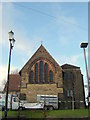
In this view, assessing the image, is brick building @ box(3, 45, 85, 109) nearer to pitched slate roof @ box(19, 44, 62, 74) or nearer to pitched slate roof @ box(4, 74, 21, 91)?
pitched slate roof @ box(19, 44, 62, 74)

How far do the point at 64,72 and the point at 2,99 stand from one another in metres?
17.3

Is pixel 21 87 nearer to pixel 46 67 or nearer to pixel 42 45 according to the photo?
pixel 46 67

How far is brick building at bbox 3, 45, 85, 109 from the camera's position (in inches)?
1395

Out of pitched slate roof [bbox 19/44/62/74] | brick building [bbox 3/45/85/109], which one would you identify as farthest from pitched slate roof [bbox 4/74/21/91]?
pitched slate roof [bbox 19/44/62/74]

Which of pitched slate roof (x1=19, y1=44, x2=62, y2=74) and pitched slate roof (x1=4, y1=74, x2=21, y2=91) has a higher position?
pitched slate roof (x1=19, y1=44, x2=62, y2=74)

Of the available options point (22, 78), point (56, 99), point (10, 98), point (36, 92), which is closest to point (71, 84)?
point (56, 99)

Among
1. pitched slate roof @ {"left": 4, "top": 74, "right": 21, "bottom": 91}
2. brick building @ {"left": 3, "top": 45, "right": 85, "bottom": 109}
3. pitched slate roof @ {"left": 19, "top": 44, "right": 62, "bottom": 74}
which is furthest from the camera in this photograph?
pitched slate roof @ {"left": 4, "top": 74, "right": 21, "bottom": 91}

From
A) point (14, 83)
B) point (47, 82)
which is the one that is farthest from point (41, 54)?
point (14, 83)

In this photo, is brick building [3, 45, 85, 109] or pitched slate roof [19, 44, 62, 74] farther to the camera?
pitched slate roof [19, 44, 62, 74]

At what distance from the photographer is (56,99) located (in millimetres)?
34844

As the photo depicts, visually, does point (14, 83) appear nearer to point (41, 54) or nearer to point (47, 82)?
point (47, 82)

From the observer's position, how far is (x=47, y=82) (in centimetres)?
3588

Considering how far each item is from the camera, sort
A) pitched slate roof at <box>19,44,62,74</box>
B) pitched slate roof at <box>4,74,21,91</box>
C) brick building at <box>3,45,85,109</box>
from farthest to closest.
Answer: pitched slate roof at <box>4,74,21,91</box>
pitched slate roof at <box>19,44,62,74</box>
brick building at <box>3,45,85,109</box>

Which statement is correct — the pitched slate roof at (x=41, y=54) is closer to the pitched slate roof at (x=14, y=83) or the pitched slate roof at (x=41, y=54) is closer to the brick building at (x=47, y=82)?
the brick building at (x=47, y=82)
